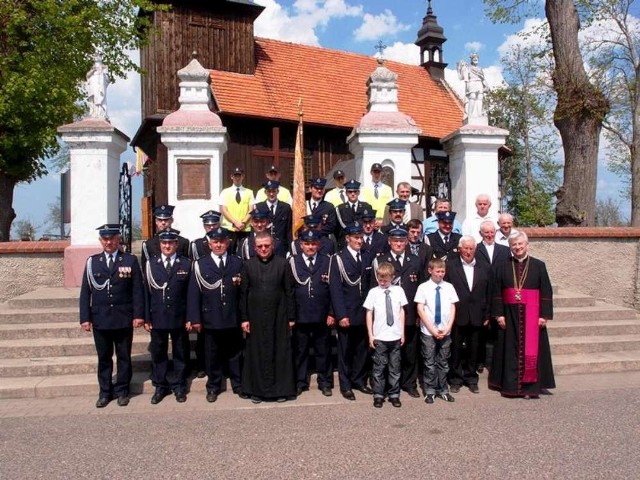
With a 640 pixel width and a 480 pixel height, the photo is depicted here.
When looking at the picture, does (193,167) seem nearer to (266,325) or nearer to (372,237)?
(372,237)

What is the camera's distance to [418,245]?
6.60m

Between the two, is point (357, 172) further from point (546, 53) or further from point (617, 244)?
point (546, 53)

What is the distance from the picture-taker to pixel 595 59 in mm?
15445

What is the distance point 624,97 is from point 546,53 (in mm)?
3416

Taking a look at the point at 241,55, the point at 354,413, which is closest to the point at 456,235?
the point at 354,413

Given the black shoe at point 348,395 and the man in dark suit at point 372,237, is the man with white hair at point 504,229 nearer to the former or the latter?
the man in dark suit at point 372,237

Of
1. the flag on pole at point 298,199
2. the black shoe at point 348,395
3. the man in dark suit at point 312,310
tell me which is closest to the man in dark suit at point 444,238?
the man in dark suit at point 312,310

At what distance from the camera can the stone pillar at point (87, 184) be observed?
902cm

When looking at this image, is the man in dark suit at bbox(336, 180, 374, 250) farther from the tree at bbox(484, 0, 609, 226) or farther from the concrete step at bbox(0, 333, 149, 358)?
the tree at bbox(484, 0, 609, 226)

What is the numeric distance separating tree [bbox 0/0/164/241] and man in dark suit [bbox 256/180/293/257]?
8400 mm

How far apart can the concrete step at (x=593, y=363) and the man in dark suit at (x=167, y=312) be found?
4526mm

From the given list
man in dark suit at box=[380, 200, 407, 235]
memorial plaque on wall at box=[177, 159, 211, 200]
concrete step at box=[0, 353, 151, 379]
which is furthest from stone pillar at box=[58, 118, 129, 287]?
man in dark suit at box=[380, 200, 407, 235]

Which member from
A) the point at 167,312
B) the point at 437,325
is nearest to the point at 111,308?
the point at 167,312

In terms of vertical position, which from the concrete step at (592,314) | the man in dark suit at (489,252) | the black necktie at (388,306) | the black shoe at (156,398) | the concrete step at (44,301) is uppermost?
the man in dark suit at (489,252)
